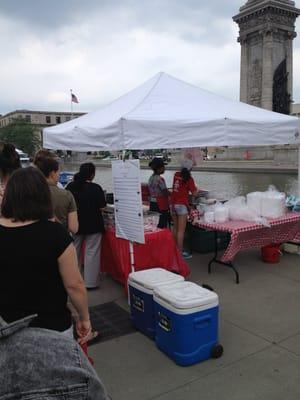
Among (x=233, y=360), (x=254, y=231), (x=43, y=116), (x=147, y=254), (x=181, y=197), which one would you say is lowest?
(x=233, y=360)

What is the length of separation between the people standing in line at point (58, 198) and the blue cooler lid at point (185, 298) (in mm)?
1168

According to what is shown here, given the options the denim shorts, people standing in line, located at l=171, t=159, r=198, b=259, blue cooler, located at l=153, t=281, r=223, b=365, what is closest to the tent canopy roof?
people standing in line, located at l=171, t=159, r=198, b=259

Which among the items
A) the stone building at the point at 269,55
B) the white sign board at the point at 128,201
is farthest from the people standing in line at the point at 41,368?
the stone building at the point at 269,55

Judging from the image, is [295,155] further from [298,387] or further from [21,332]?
[21,332]

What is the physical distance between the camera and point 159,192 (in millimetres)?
6867

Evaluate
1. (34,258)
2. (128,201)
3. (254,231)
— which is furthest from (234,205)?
(34,258)

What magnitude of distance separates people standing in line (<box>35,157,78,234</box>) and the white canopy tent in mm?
1002

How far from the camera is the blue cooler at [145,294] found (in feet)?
12.7

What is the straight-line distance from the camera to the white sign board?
456 cm

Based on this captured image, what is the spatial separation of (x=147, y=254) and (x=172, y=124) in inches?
68.9

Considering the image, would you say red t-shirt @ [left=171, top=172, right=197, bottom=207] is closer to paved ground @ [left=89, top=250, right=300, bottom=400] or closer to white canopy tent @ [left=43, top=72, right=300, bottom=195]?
white canopy tent @ [left=43, top=72, right=300, bottom=195]

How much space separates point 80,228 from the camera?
5141 mm

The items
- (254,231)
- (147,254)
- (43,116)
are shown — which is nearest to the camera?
(147,254)

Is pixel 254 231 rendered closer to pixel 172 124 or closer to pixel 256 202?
pixel 256 202
